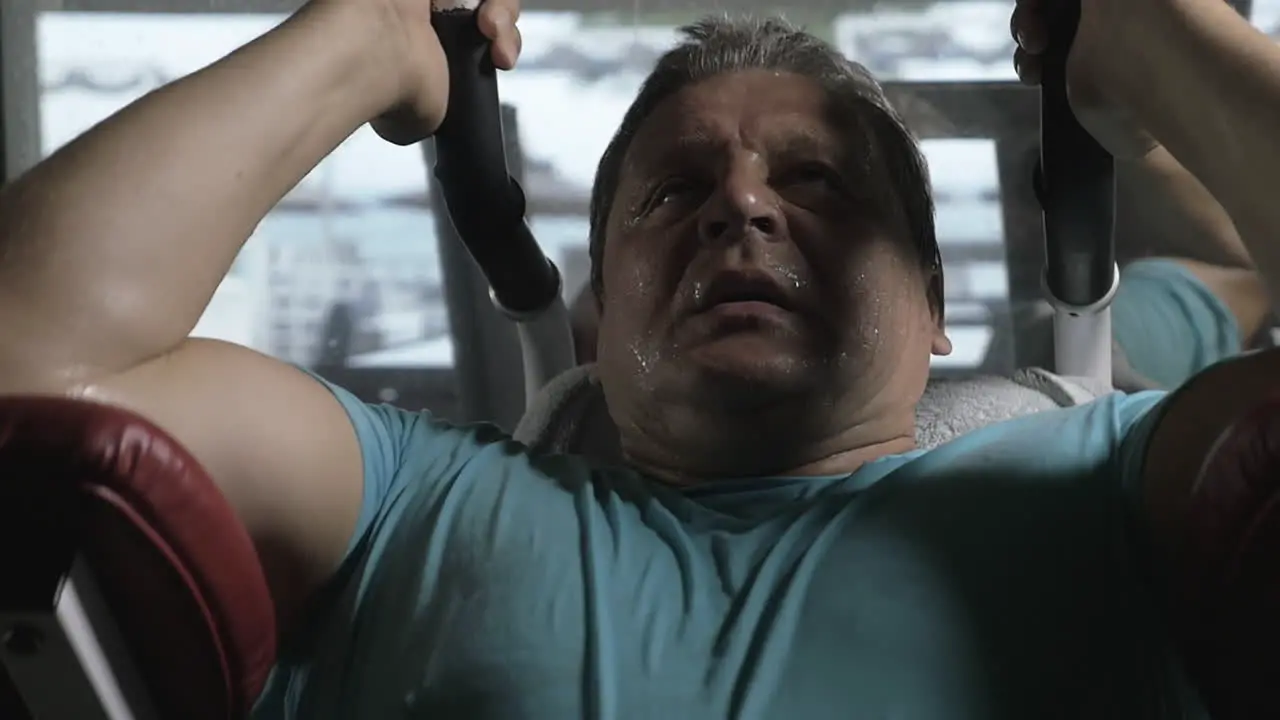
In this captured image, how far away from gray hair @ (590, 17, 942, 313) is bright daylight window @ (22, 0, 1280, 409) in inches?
22.7

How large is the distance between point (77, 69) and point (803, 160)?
3.77ft

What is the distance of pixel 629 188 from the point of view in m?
0.98

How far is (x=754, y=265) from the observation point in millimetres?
860

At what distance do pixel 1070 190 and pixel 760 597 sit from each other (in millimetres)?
418

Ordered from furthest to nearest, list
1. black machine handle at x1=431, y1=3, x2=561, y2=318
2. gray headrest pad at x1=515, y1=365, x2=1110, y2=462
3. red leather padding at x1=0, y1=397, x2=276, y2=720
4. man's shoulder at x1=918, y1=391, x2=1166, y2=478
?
gray headrest pad at x1=515, y1=365, x2=1110, y2=462 < black machine handle at x1=431, y1=3, x2=561, y2=318 < man's shoulder at x1=918, y1=391, x2=1166, y2=478 < red leather padding at x1=0, y1=397, x2=276, y2=720

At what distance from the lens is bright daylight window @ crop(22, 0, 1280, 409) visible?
1604mm

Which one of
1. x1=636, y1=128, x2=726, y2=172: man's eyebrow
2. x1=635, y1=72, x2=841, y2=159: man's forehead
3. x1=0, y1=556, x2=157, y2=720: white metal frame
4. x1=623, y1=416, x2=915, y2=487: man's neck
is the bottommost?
x1=623, y1=416, x2=915, y2=487: man's neck

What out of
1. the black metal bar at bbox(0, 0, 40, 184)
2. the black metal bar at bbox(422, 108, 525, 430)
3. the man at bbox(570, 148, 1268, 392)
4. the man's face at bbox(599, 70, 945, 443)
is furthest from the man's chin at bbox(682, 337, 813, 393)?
the black metal bar at bbox(0, 0, 40, 184)

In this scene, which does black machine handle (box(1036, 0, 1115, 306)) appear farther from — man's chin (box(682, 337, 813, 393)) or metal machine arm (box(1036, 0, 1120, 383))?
man's chin (box(682, 337, 813, 393))

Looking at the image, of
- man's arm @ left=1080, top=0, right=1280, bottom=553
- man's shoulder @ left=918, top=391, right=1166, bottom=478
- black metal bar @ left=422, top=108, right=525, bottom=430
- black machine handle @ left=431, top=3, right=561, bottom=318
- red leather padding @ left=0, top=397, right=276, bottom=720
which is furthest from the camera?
black metal bar @ left=422, top=108, right=525, bottom=430

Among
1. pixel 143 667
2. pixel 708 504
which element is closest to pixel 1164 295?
pixel 708 504

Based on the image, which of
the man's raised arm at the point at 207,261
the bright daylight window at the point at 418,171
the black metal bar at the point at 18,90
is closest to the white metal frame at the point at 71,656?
the man's raised arm at the point at 207,261

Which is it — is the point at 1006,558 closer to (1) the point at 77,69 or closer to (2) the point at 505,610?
(2) the point at 505,610

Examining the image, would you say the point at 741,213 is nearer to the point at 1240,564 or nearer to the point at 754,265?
the point at 754,265
